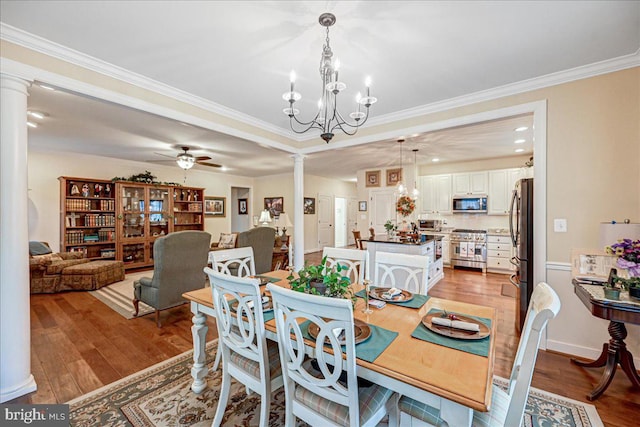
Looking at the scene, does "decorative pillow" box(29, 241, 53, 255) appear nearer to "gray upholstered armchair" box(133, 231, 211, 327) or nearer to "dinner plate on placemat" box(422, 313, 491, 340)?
"gray upholstered armchair" box(133, 231, 211, 327)

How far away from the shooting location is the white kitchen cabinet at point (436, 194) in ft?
21.4

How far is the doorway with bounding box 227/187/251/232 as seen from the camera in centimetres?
924

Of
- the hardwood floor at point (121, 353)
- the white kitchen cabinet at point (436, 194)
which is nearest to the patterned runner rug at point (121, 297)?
the hardwood floor at point (121, 353)

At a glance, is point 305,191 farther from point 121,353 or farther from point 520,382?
point 520,382

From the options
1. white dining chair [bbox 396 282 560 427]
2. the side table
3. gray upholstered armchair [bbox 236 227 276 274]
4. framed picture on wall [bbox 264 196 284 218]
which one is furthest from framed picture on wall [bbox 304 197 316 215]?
white dining chair [bbox 396 282 560 427]

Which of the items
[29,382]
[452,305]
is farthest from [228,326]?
[29,382]

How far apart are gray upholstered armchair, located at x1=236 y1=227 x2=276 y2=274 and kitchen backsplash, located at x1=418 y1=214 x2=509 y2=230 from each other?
4443mm

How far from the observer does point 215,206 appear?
8086 mm

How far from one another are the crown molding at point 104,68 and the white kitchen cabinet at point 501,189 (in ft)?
18.1

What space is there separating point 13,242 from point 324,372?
239cm

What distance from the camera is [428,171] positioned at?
6918 mm

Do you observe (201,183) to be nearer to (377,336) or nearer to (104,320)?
(104,320)

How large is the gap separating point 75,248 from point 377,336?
6743 mm

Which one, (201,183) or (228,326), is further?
(201,183)
